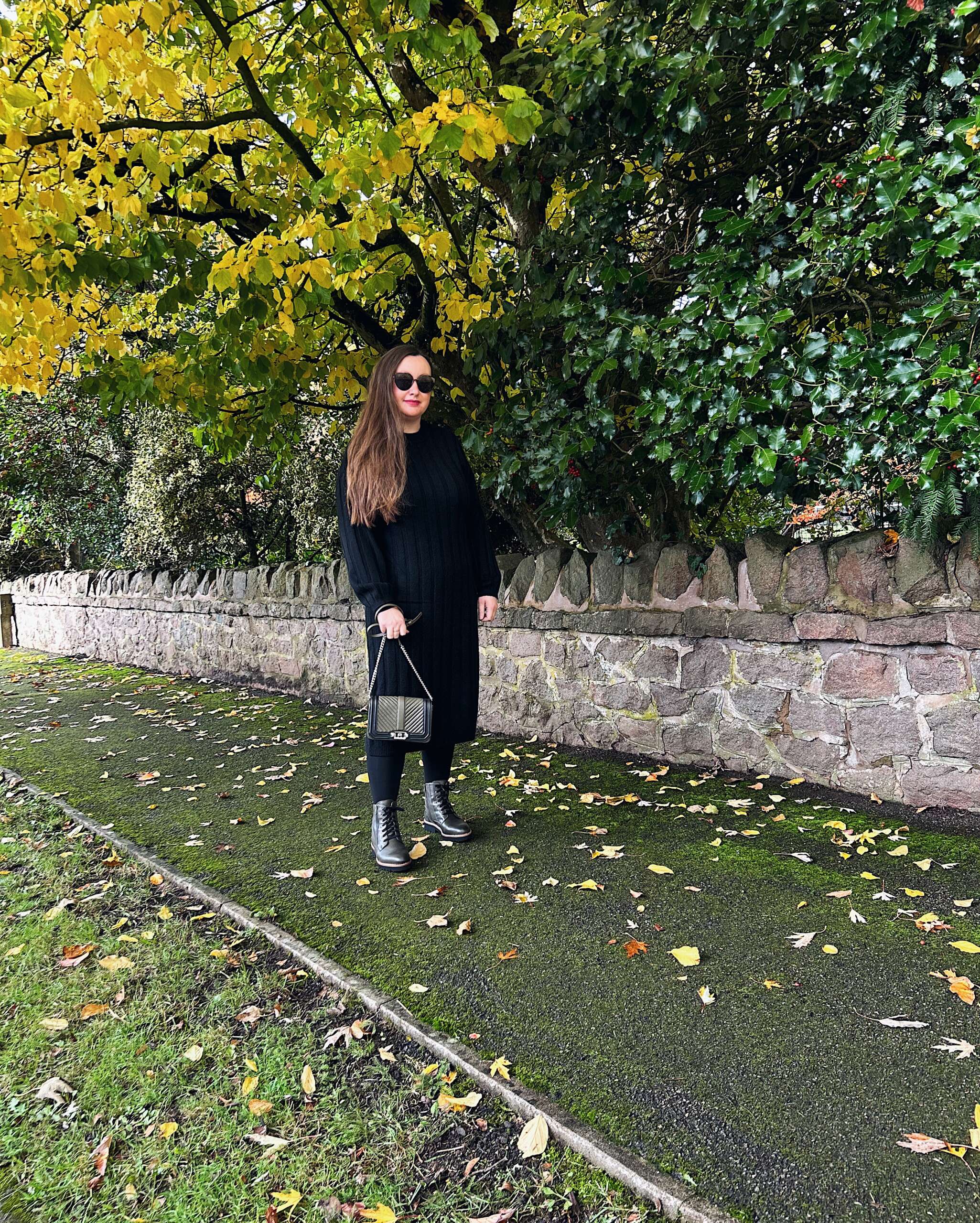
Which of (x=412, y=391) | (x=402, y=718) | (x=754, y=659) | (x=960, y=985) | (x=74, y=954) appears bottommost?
(x=74, y=954)

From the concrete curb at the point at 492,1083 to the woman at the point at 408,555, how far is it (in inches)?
25.2

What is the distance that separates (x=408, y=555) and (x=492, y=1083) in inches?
74.4

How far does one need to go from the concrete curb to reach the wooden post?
12571 millimetres

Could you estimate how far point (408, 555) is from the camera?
3242mm

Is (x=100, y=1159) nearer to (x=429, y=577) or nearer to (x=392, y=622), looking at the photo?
(x=392, y=622)

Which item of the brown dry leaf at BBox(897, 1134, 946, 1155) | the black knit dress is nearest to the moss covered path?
the brown dry leaf at BBox(897, 1134, 946, 1155)

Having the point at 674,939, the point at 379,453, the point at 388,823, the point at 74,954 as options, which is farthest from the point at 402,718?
the point at 74,954

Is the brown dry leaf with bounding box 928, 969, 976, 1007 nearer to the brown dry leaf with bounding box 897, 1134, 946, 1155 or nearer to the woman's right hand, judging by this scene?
the brown dry leaf with bounding box 897, 1134, 946, 1155

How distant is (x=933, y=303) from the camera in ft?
9.17

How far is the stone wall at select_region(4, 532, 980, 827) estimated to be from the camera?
3402mm

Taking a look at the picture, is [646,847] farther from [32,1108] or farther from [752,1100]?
[32,1108]

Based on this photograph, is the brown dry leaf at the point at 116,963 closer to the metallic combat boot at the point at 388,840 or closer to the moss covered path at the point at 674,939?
the moss covered path at the point at 674,939

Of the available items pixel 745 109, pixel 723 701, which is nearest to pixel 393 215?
pixel 745 109

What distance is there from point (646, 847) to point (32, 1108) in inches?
90.1
